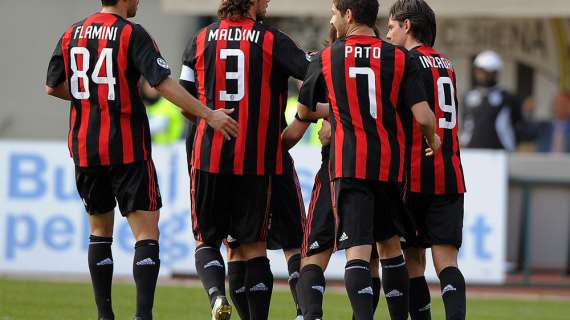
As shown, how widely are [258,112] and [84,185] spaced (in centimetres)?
109

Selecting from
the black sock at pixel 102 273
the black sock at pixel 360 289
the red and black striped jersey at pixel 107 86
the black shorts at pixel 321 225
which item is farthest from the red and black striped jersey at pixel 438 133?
the black sock at pixel 102 273

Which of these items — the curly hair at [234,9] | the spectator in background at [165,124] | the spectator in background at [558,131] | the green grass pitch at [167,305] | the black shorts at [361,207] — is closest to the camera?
the black shorts at [361,207]

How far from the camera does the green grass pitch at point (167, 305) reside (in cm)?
916

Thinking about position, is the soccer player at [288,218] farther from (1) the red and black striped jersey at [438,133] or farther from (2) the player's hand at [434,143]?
(2) the player's hand at [434,143]

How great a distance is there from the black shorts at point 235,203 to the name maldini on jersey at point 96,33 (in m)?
0.91

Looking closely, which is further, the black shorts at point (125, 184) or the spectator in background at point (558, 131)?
the spectator in background at point (558, 131)

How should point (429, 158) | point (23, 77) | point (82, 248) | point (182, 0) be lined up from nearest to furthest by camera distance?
point (429, 158), point (82, 248), point (182, 0), point (23, 77)

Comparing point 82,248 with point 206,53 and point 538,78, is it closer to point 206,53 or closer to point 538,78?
point 206,53

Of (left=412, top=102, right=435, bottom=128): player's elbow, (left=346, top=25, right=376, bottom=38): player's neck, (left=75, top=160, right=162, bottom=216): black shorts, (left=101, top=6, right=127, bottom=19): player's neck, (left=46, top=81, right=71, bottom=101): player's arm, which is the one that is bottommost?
(left=75, top=160, right=162, bottom=216): black shorts

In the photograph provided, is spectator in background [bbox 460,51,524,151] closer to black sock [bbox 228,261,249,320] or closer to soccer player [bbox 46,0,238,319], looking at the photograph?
black sock [bbox 228,261,249,320]

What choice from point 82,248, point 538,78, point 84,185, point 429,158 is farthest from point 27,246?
point 538,78

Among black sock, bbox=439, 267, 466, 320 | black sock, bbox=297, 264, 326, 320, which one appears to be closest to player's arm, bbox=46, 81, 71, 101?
black sock, bbox=297, 264, 326, 320

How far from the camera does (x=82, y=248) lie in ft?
39.2

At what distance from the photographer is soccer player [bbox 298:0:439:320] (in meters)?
6.82
